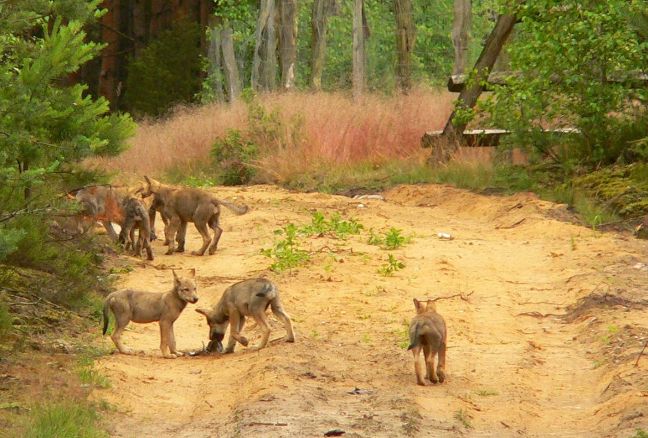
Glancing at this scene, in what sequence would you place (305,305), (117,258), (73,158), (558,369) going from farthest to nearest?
(117,258) → (305,305) → (73,158) → (558,369)

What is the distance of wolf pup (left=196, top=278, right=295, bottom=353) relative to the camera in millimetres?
12164

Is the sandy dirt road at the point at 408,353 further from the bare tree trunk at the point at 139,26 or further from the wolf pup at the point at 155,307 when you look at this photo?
the bare tree trunk at the point at 139,26

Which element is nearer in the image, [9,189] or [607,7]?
[9,189]

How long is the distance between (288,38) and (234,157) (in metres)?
12.2

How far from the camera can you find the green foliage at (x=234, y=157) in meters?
29.0

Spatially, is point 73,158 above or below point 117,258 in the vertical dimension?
above

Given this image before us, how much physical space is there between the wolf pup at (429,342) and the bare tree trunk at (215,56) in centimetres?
3276

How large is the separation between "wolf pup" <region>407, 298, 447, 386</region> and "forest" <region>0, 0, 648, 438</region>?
0.06 metres

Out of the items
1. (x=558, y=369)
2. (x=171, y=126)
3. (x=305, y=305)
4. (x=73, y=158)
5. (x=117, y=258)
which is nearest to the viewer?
(x=558, y=369)

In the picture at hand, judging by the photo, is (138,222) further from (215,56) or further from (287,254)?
(215,56)

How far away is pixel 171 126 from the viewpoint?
34.4 metres

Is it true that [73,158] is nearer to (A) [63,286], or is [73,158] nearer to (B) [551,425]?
(A) [63,286]

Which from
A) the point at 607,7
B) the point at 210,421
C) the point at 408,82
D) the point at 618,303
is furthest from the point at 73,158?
the point at 408,82

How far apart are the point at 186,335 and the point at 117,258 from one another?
4.28 metres
